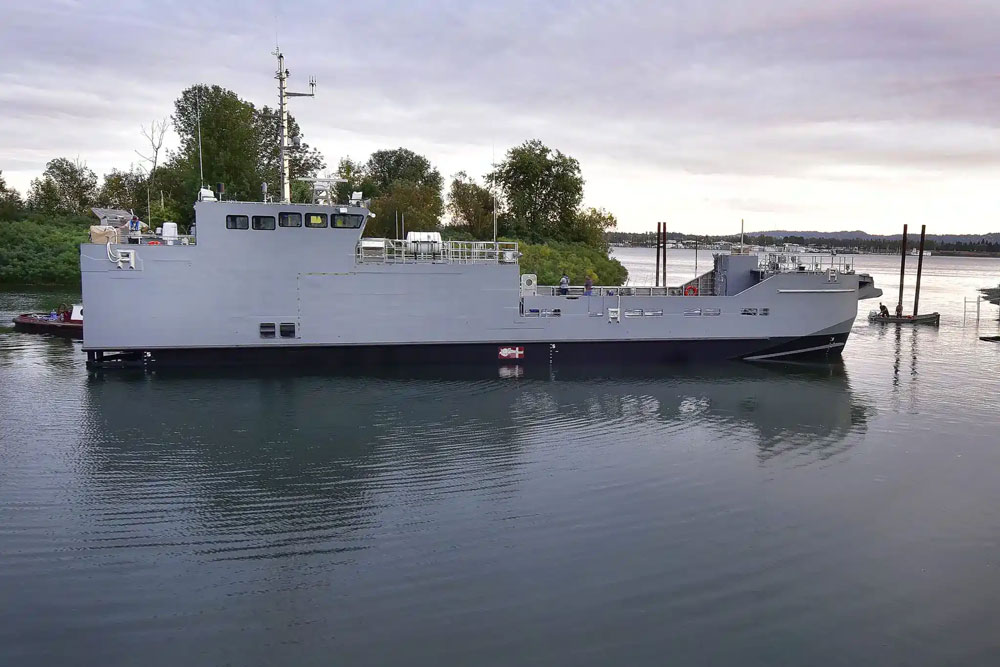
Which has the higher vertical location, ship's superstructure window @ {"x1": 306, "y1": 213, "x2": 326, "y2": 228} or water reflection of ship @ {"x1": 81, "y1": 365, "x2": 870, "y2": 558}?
ship's superstructure window @ {"x1": 306, "y1": 213, "x2": 326, "y2": 228}

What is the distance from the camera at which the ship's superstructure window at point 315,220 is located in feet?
69.0

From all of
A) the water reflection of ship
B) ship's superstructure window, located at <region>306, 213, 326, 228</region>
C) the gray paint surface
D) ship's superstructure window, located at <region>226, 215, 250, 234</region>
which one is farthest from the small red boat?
ship's superstructure window, located at <region>306, 213, 326, 228</region>

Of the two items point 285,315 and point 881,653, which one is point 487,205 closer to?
point 285,315

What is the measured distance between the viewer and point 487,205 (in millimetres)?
50406

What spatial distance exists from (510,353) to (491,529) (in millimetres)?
12680

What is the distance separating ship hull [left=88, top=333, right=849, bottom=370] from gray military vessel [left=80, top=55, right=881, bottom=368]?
4cm

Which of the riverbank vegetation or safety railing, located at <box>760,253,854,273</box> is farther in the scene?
the riverbank vegetation

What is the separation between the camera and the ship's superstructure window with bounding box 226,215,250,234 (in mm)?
20719

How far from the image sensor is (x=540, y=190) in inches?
2020

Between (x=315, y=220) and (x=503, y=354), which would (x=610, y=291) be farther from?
(x=315, y=220)

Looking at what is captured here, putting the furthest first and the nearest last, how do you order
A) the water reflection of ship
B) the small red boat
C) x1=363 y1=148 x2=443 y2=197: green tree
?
x1=363 y1=148 x2=443 y2=197: green tree
the small red boat
the water reflection of ship

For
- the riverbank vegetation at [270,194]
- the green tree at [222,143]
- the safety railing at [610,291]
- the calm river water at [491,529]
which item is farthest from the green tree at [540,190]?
the calm river water at [491,529]

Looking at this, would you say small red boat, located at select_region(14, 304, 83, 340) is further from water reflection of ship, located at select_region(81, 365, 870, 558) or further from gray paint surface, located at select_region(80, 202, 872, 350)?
water reflection of ship, located at select_region(81, 365, 870, 558)

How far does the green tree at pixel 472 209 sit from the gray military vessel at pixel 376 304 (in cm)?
2567
